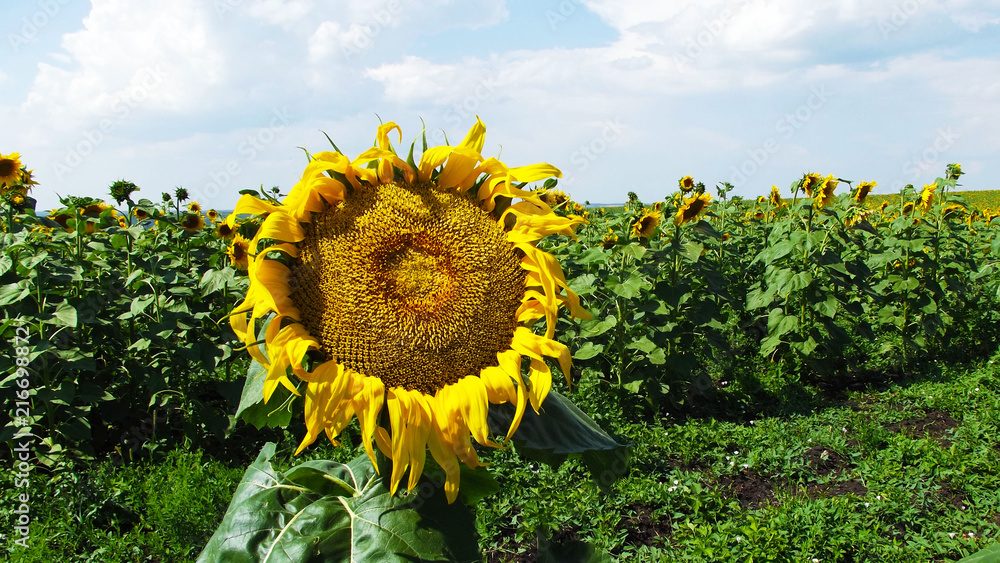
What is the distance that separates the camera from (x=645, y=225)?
15.5 ft

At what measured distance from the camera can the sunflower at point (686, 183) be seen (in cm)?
537

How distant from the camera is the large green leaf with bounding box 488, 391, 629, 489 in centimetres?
106

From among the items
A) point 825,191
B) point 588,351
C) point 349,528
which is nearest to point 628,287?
point 588,351

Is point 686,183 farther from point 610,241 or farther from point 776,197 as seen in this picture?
point 776,197

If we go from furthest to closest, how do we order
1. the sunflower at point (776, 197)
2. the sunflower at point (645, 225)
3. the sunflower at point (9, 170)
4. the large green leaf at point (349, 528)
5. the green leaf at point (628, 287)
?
the sunflower at point (776, 197) → the sunflower at point (9, 170) → the sunflower at point (645, 225) → the green leaf at point (628, 287) → the large green leaf at point (349, 528)

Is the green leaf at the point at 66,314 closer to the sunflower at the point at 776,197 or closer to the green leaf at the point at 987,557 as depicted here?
the green leaf at the point at 987,557

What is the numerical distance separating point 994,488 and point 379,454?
13.6ft

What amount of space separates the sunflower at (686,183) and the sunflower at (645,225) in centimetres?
75

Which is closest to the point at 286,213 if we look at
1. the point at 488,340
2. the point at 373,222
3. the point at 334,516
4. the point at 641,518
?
the point at 373,222

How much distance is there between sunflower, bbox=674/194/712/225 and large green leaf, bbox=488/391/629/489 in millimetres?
3820

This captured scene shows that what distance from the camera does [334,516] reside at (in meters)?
1.04

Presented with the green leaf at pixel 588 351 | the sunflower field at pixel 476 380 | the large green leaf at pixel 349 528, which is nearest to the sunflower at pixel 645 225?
the sunflower field at pixel 476 380

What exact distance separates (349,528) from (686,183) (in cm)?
492

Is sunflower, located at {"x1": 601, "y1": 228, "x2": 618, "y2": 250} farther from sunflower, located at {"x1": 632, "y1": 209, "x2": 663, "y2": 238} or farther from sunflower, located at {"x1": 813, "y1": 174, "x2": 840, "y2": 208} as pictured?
sunflower, located at {"x1": 813, "y1": 174, "x2": 840, "y2": 208}
